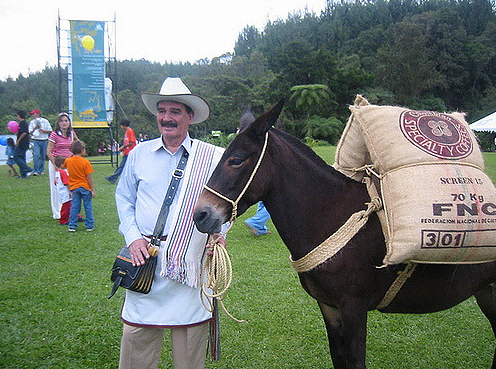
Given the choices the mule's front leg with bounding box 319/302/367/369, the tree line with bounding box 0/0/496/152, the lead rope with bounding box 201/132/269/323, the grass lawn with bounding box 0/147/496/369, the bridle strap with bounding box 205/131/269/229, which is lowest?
the grass lawn with bounding box 0/147/496/369

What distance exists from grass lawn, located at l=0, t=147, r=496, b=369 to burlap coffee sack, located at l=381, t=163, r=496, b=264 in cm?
174

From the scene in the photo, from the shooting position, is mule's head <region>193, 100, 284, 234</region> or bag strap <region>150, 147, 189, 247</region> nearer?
mule's head <region>193, 100, 284, 234</region>

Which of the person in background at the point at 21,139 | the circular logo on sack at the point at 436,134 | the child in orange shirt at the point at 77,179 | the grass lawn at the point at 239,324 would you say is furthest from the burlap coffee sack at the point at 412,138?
the person in background at the point at 21,139

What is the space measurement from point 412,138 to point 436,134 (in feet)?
0.60

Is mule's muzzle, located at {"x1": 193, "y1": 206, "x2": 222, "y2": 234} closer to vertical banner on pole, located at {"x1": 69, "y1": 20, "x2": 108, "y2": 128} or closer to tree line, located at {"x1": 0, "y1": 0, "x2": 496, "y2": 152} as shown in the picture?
vertical banner on pole, located at {"x1": 69, "y1": 20, "x2": 108, "y2": 128}

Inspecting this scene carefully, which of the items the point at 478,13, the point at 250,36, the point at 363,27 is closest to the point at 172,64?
the point at 250,36

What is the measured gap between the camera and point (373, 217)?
237cm

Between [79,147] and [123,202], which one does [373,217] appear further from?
[79,147]

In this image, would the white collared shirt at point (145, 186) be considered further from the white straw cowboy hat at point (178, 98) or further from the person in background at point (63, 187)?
the person in background at point (63, 187)

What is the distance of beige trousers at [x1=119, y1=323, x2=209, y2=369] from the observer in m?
2.42

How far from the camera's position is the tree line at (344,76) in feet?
124

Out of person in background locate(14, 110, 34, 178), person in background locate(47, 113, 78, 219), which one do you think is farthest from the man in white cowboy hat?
person in background locate(14, 110, 34, 178)

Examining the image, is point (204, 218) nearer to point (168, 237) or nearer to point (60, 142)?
point (168, 237)

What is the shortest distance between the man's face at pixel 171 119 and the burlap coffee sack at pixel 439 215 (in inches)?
54.3
